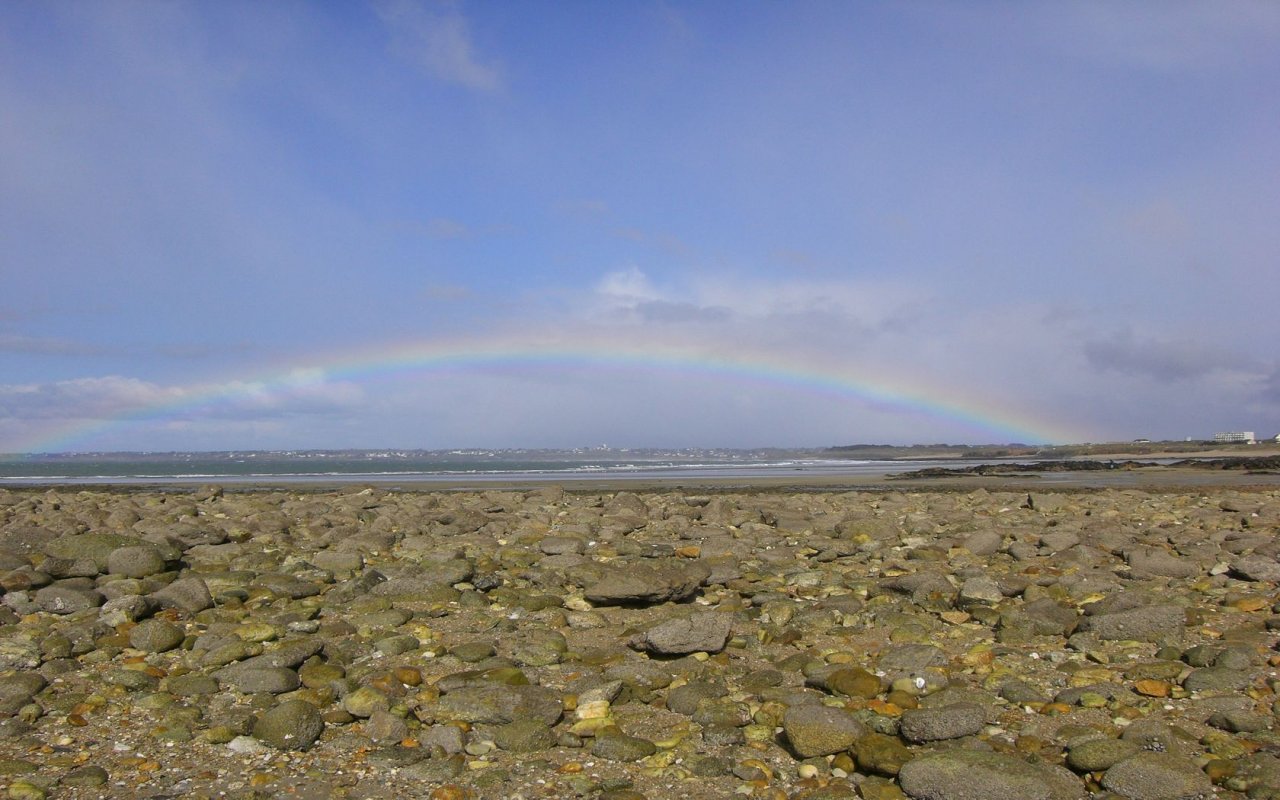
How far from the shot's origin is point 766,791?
→ 5.19 meters

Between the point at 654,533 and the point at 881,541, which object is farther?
the point at 654,533

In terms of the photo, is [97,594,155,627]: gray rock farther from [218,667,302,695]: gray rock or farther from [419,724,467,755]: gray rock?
[419,724,467,755]: gray rock

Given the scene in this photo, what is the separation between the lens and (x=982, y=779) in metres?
4.93

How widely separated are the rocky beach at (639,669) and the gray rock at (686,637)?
21 mm

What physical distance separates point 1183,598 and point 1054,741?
4.76m

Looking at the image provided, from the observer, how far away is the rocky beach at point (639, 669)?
534cm

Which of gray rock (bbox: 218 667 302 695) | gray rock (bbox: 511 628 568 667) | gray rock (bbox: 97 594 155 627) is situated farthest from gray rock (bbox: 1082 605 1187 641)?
gray rock (bbox: 97 594 155 627)

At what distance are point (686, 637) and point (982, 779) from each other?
3.11 meters

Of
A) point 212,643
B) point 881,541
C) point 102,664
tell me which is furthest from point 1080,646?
point 102,664

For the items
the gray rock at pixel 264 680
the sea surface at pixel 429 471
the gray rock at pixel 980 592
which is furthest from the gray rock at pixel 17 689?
the sea surface at pixel 429 471

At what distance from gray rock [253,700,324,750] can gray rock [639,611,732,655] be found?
283 centimetres

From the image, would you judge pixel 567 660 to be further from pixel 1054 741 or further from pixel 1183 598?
pixel 1183 598

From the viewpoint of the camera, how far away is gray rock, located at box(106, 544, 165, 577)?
10.2 m

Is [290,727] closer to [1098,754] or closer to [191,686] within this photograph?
[191,686]
